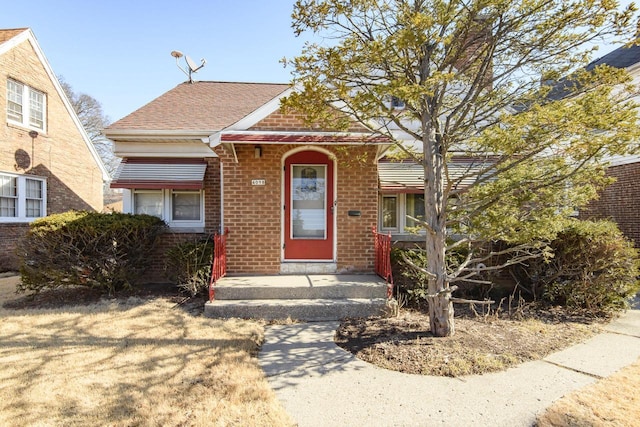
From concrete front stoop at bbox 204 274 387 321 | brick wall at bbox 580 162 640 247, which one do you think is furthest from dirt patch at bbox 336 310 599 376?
brick wall at bbox 580 162 640 247

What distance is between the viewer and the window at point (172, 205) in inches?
312

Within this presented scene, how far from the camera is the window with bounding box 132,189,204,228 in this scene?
7.92m

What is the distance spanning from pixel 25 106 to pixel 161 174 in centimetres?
737

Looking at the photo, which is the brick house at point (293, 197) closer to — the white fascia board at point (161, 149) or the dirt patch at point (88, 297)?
the dirt patch at point (88, 297)

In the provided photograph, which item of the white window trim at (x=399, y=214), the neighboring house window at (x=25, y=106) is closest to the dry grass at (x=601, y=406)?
the white window trim at (x=399, y=214)

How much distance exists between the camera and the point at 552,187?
4012 millimetres

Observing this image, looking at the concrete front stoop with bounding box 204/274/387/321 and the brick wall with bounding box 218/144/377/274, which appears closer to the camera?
the concrete front stoop with bounding box 204/274/387/321

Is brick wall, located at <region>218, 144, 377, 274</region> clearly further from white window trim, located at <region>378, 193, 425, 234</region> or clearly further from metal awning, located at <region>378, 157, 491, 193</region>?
white window trim, located at <region>378, 193, 425, 234</region>

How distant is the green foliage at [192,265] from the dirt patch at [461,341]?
2791 mm

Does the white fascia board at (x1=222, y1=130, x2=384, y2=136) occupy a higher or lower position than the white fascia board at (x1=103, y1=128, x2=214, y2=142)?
lower

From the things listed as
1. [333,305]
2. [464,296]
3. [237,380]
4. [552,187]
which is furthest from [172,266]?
[552,187]

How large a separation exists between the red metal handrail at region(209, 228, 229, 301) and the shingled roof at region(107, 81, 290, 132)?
3.23 metres

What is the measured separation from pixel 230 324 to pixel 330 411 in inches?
96.2

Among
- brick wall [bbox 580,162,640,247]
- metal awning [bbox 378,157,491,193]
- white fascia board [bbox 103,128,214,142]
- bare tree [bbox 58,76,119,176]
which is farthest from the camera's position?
bare tree [bbox 58,76,119,176]
